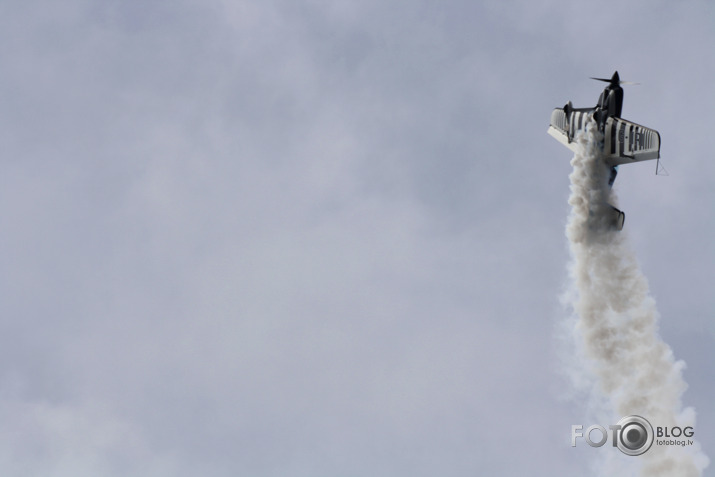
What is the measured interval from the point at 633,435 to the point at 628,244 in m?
20.8

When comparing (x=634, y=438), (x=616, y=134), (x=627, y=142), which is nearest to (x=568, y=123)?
(x=616, y=134)

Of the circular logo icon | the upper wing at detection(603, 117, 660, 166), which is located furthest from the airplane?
the circular logo icon

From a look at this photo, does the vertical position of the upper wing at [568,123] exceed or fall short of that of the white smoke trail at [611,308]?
it exceeds it

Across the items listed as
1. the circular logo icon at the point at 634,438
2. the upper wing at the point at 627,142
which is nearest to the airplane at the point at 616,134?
the upper wing at the point at 627,142

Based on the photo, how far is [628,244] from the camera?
400 ft

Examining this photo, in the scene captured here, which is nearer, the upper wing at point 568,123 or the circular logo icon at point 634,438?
the circular logo icon at point 634,438

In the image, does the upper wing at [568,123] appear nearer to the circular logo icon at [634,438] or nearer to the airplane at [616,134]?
the airplane at [616,134]

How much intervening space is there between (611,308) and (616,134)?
19.1 metres

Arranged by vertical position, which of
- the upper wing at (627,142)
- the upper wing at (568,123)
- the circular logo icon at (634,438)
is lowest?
the circular logo icon at (634,438)

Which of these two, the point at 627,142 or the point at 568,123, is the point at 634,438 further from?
the point at 568,123

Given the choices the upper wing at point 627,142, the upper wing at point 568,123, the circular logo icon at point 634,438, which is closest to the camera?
the upper wing at point 627,142

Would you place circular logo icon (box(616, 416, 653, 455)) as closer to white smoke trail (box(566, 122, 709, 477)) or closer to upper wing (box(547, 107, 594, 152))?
white smoke trail (box(566, 122, 709, 477))

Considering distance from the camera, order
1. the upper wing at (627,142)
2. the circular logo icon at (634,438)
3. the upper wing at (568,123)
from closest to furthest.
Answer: the upper wing at (627,142) → the circular logo icon at (634,438) → the upper wing at (568,123)

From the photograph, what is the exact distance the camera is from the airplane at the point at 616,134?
11494cm
